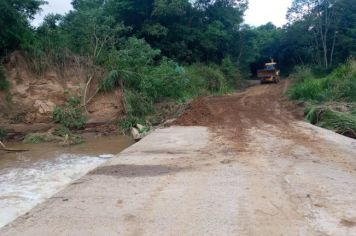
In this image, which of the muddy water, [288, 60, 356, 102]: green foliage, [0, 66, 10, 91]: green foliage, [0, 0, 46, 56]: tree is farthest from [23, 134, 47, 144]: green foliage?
[288, 60, 356, 102]: green foliage

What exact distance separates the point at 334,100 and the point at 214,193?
10.5 metres

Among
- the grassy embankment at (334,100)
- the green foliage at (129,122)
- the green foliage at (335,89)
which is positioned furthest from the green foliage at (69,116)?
the green foliage at (335,89)

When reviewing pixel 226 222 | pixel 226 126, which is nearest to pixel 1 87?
pixel 226 126

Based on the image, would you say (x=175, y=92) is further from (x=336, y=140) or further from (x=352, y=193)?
(x=352, y=193)

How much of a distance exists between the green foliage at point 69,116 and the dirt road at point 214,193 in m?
6.50

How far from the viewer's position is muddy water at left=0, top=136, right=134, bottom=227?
20.2 feet

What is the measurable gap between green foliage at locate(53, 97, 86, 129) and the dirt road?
21.3 ft

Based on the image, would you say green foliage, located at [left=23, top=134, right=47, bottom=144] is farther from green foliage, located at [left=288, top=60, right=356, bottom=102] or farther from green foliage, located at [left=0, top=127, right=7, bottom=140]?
green foliage, located at [left=288, top=60, right=356, bottom=102]

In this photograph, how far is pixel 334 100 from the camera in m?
13.5

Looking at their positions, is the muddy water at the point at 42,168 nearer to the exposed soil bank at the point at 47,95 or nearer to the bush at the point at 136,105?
the bush at the point at 136,105

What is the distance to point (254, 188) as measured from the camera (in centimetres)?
482

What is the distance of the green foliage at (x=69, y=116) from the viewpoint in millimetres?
14266

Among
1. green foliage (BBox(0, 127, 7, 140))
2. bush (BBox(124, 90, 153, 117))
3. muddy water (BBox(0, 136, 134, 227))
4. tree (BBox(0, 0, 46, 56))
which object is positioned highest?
tree (BBox(0, 0, 46, 56))

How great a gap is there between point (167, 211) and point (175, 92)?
14769 mm
